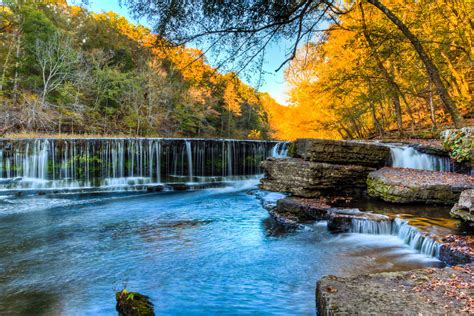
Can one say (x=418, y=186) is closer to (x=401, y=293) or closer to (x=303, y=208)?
(x=303, y=208)

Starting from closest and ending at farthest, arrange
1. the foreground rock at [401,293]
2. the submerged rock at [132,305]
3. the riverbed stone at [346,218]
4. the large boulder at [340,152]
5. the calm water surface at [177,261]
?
1. the foreground rock at [401,293]
2. the submerged rock at [132,305]
3. the calm water surface at [177,261]
4. the riverbed stone at [346,218]
5. the large boulder at [340,152]

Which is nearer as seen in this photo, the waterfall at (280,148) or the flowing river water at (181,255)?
the flowing river water at (181,255)

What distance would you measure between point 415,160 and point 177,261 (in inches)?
338

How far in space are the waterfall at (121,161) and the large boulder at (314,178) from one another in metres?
8.19

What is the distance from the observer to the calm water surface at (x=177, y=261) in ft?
14.3

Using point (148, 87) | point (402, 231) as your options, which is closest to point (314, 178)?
point (402, 231)

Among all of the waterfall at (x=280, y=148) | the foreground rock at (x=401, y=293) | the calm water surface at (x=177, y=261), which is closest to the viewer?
the foreground rock at (x=401, y=293)

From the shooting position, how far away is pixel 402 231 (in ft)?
20.1

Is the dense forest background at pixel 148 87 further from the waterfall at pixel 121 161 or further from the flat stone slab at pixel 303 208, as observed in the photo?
the flat stone slab at pixel 303 208

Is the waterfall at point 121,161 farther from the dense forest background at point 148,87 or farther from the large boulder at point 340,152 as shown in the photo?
the large boulder at point 340,152

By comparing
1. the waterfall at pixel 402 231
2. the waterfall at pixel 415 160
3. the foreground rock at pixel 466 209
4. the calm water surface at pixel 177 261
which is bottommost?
the calm water surface at pixel 177 261

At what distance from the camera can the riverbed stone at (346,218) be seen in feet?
21.7

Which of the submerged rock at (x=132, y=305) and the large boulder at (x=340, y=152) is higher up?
the large boulder at (x=340, y=152)

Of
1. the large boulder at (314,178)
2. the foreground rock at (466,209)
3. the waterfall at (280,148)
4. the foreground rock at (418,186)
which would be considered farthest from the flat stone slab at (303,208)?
the waterfall at (280,148)
